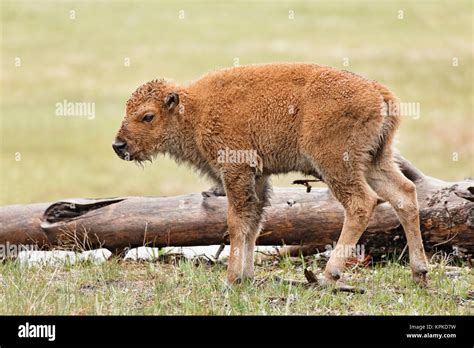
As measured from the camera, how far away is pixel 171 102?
9.19m

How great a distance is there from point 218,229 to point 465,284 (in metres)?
2.80

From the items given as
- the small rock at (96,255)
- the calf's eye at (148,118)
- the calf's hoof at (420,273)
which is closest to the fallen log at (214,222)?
the small rock at (96,255)

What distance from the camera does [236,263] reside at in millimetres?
8891

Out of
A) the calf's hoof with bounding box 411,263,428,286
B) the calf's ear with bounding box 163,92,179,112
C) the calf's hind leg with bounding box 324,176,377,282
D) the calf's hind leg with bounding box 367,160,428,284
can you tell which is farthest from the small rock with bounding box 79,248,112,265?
the calf's hoof with bounding box 411,263,428,286

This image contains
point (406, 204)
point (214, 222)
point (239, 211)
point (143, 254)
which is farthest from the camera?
point (143, 254)

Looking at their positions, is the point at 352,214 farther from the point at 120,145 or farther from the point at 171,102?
the point at 120,145

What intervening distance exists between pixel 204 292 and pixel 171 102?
205 centimetres

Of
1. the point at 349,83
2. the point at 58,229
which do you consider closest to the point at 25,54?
the point at 58,229

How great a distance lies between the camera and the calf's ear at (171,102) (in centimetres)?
914

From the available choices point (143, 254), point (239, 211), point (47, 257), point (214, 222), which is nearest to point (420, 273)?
point (239, 211)

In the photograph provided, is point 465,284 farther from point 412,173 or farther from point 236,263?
point 236,263

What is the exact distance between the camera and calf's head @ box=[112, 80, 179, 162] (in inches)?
362

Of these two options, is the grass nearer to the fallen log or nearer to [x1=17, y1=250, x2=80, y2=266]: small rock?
[x1=17, y1=250, x2=80, y2=266]: small rock

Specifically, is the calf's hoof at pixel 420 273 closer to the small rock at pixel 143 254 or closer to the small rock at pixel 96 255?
the small rock at pixel 143 254
